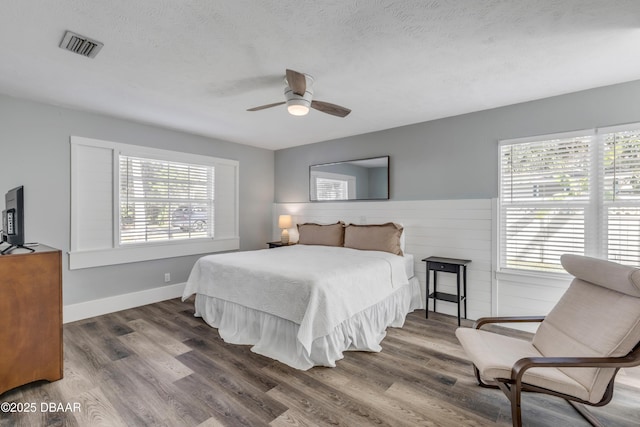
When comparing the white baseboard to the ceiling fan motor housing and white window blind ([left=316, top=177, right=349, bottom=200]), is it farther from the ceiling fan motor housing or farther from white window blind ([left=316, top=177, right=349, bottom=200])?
the ceiling fan motor housing

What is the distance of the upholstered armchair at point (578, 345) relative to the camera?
1599 millimetres

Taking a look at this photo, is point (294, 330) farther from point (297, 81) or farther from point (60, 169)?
point (60, 169)

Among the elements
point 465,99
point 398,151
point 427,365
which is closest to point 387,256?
point 427,365

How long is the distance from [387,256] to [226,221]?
9.38ft

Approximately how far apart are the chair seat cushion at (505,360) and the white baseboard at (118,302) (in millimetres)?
3908

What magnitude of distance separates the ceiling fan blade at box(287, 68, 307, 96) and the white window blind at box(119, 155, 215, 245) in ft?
9.22

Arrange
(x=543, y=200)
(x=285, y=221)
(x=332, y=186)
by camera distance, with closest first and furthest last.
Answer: (x=543, y=200) < (x=332, y=186) < (x=285, y=221)

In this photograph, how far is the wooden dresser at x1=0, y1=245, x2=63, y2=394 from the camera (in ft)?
6.92

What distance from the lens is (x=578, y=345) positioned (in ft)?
6.13

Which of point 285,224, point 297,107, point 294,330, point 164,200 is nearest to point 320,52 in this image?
point 297,107

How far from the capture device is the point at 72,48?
2172 mm

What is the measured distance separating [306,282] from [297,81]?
1630mm

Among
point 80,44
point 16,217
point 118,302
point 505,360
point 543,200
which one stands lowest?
point 118,302

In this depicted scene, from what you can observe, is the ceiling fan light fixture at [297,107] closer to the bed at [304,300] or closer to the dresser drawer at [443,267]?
the bed at [304,300]
